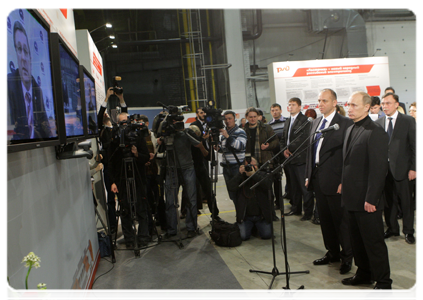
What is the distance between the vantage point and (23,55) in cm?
131

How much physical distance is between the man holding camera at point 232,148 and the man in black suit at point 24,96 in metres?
2.60

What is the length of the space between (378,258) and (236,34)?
25.8 ft

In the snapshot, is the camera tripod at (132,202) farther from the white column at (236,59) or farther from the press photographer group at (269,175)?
the white column at (236,59)

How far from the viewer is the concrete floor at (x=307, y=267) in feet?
8.22

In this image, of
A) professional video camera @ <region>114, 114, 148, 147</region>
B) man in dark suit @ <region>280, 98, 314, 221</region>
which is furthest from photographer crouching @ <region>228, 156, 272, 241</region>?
professional video camera @ <region>114, 114, 148, 147</region>

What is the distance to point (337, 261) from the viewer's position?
3057 mm

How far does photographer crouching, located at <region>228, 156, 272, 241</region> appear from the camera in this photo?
374cm

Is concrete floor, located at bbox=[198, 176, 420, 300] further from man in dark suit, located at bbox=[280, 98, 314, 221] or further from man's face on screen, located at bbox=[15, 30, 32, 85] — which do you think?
man's face on screen, located at bbox=[15, 30, 32, 85]

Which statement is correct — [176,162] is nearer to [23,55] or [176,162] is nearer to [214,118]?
[214,118]

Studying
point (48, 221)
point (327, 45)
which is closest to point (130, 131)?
point (48, 221)

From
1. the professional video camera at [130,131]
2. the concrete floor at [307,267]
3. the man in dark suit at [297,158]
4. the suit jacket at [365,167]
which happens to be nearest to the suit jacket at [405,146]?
the concrete floor at [307,267]

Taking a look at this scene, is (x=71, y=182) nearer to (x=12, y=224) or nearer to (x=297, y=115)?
(x=12, y=224)

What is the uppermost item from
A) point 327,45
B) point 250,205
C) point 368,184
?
point 327,45

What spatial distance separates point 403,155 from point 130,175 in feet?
9.95
